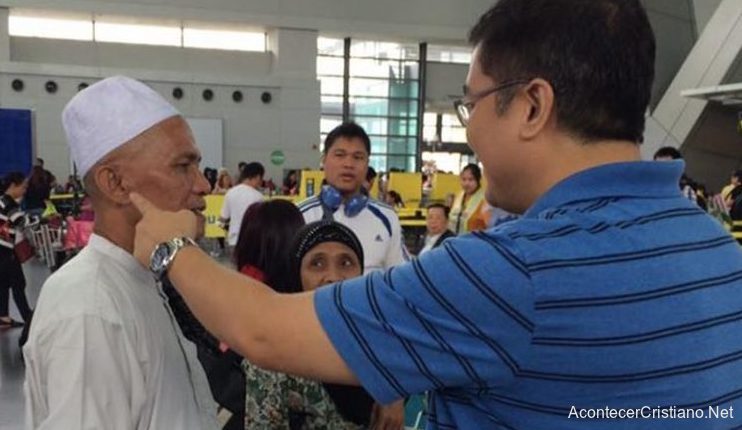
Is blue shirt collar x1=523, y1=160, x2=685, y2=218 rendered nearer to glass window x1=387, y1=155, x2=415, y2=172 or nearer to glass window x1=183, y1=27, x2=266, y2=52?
glass window x1=183, y1=27, x2=266, y2=52

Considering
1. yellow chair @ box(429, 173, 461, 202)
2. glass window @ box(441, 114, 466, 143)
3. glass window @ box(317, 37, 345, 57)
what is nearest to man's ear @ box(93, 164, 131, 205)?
yellow chair @ box(429, 173, 461, 202)

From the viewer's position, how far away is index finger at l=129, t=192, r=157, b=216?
4.52 ft

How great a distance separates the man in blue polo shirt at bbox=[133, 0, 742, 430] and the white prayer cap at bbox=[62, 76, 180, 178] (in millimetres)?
488

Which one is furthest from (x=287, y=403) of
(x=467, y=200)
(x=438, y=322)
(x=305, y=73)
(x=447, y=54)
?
(x=447, y=54)

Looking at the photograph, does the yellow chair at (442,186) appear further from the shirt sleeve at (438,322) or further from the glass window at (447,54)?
the shirt sleeve at (438,322)

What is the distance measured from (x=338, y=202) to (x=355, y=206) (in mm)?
106

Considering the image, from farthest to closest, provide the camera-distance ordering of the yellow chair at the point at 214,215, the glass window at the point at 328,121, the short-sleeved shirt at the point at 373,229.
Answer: the glass window at the point at 328,121
the yellow chair at the point at 214,215
the short-sleeved shirt at the point at 373,229

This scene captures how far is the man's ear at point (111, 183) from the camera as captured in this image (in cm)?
143

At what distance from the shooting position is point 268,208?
10.2ft

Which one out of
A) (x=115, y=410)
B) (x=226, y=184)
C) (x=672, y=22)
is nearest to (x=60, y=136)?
(x=226, y=184)

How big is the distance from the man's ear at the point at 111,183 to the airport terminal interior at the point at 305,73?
1454cm

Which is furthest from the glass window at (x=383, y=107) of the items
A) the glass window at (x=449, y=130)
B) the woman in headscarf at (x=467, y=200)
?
the woman in headscarf at (x=467, y=200)

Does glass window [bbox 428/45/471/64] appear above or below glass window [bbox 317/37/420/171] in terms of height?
above

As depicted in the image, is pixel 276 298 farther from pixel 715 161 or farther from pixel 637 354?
pixel 715 161
